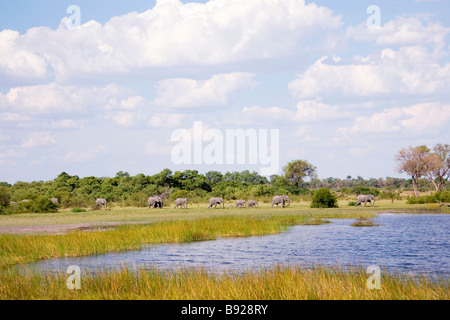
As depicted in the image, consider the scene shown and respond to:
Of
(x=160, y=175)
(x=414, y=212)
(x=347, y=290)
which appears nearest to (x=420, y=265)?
(x=347, y=290)

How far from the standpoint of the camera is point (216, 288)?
13.7 metres

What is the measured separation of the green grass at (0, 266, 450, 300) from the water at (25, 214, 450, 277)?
86.0 inches

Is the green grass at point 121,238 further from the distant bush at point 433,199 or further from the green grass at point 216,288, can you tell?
the distant bush at point 433,199

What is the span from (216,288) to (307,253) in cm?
1001

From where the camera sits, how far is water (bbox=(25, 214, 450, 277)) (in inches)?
773

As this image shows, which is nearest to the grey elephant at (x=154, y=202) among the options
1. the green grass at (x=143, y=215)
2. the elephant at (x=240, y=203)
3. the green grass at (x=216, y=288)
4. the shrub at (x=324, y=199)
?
the green grass at (x=143, y=215)

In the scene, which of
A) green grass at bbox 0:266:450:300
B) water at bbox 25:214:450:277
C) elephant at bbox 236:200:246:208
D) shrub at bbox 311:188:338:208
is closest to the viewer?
green grass at bbox 0:266:450:300

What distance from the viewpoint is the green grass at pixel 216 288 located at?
12945 millimetres

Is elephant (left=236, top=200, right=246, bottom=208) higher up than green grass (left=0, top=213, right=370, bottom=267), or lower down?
higher up

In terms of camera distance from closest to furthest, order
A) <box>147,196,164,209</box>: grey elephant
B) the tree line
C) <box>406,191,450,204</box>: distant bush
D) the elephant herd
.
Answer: the elephant herd → <box>406,191,450,204</box>: distant bush → <box>147,196,164,209</box>: grey elephant → the tree line

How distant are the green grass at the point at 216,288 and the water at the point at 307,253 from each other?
7.16 ft

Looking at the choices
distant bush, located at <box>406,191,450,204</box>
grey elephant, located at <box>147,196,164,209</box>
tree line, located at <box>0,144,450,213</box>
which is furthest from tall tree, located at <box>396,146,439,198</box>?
grey elephant, located at <box>147,196,164,209</box>

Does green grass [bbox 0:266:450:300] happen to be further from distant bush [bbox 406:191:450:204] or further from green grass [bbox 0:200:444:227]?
distant bush [bbox 406:191:450:204]
